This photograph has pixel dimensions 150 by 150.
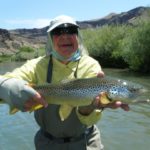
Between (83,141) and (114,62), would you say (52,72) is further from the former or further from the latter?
(114,62)

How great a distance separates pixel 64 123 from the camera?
4438 mm

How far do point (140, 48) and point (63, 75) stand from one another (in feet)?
125

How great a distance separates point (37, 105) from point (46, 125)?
67cm

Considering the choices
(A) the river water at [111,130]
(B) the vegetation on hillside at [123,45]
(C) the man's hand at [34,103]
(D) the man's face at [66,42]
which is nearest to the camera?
(C) the man's hand at [34,103]

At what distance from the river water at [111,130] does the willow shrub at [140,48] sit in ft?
76.7

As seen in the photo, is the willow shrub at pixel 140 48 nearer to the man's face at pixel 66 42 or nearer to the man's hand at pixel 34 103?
the man's face at pixel 66 42

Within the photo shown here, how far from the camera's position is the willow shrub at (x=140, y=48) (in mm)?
41500

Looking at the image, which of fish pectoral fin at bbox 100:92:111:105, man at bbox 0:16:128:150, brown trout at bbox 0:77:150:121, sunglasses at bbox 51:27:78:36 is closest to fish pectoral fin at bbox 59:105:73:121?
brown trout at bbox 0:77:150:121

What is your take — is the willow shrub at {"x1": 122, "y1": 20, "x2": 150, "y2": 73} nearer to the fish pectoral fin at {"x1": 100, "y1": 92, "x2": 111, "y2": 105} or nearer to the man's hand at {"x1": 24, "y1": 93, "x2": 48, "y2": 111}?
the fish pectoral fin at {"x1": 100, "y1": 92, "x2": 111, "y2": 105}

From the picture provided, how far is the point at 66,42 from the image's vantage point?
4.43 meters

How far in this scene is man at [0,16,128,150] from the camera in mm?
4426

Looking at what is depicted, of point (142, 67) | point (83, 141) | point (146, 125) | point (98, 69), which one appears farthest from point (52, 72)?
point (142, 67)

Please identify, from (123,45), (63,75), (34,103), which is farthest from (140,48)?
(34,103)

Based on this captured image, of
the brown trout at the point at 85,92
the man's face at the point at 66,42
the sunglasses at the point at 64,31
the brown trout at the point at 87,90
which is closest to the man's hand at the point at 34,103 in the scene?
the brown trout at the point at 85,92
